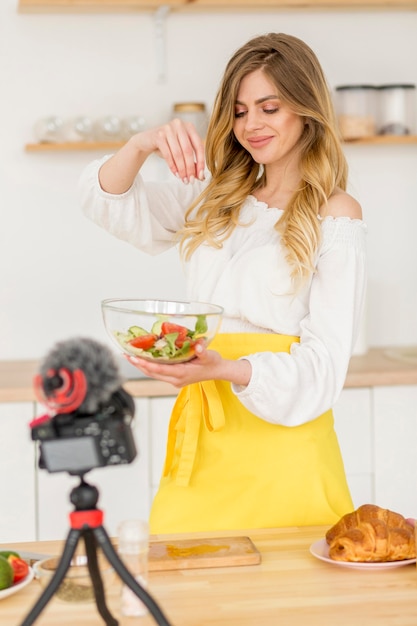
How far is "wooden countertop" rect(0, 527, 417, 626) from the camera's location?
119 cm

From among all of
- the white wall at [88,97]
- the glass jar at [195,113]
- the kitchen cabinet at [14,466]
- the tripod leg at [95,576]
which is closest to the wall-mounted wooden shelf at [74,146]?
the white wall at [88,97]

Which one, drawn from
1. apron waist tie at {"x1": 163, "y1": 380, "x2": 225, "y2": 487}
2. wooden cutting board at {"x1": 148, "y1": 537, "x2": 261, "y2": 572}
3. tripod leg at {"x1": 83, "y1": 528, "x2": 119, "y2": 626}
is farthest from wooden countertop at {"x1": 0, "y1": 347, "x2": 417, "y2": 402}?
tripod leg at {"x1": 83, "y1": 528, "x2": 119, "y2": 626}

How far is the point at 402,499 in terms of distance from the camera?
2941 mm

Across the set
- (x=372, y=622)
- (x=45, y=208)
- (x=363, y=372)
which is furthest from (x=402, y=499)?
(x=372, y=622)

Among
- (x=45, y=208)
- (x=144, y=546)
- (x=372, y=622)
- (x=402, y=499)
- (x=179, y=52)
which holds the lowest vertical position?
(x=402, y=499)

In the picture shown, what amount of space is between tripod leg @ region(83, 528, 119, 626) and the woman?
0.61 m

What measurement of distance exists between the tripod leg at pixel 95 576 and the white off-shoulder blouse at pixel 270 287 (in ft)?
2.12

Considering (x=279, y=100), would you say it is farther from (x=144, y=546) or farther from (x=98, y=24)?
(x=98, y=24)

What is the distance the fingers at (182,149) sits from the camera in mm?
1664

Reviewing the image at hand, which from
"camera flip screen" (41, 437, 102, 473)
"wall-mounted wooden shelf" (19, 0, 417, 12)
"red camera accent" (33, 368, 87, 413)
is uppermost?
"wall-mounted wooden shelf" (19, 0, 417, 12)

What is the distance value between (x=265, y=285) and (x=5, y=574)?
794 mm

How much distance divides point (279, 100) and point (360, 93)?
4.82 ft

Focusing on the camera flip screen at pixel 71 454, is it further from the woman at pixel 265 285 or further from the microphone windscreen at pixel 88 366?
the woman at pixel 265 285

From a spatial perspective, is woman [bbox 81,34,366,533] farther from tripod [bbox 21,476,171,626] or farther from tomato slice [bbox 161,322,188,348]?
tripod [bbox 21,476,171,626]
